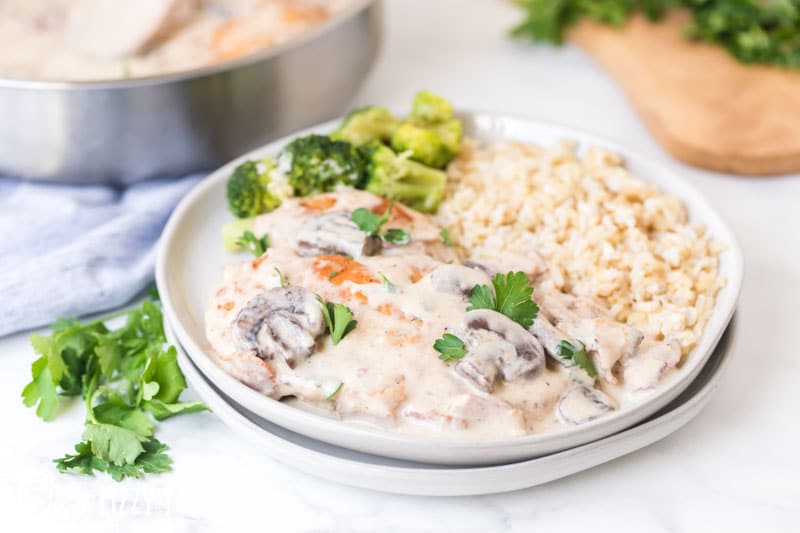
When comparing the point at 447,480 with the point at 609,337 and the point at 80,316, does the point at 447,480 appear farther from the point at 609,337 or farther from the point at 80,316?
the point at 80,316

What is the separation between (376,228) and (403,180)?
44 cm

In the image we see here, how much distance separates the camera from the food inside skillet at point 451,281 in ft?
7.00

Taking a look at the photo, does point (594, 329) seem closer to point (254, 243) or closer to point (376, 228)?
point (376, 228)

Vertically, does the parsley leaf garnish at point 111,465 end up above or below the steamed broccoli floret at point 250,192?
below

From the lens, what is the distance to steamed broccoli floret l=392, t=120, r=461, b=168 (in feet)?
9.78

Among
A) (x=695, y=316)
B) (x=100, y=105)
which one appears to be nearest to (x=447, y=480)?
(x=695, y=316)

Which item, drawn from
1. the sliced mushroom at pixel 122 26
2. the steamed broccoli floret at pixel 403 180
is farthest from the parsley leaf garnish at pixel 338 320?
the sliced mushroom at pixel 122 26

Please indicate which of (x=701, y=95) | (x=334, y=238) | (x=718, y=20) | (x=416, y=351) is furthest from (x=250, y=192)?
(x=718, y=20)

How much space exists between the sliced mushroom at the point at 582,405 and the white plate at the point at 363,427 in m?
0.03

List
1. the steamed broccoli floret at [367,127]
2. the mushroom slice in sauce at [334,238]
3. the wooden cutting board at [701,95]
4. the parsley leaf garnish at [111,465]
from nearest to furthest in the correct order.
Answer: the parsley leaf garnish at [111,465] → the mushroom slice in sauce at [334,238] → the steamed broccoli floret at [367,127] → the wooden cutting board at [701,95]

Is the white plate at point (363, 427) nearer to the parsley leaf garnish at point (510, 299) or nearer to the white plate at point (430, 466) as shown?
the white plate at point (430, 466)

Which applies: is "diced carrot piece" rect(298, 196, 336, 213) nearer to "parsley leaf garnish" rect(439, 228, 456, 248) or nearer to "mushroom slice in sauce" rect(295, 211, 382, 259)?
"mushroom slice in sauce" rect(295, 211, 382, 259)

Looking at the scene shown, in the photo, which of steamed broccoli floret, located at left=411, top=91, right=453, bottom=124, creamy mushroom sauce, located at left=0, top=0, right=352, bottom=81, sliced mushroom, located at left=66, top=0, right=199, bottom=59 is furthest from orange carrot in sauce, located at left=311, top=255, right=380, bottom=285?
sliced mushroom, located at left=66, top=0, right=199, bottom=59

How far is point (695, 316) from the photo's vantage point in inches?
93.7
